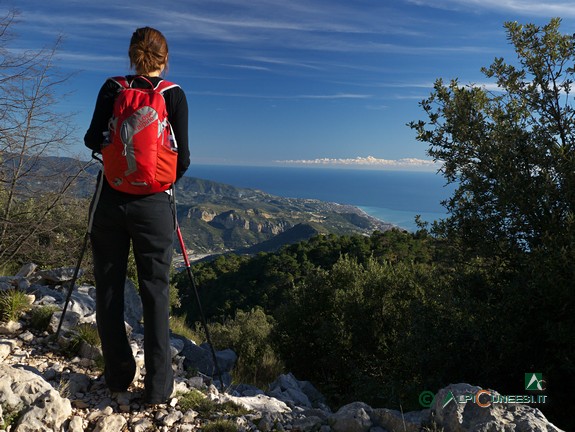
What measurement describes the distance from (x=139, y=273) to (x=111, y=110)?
4.53 feet

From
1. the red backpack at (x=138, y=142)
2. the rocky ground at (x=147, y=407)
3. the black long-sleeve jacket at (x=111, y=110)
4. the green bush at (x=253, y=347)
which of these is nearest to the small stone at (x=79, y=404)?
the rocky ground at (x=147, y=407)

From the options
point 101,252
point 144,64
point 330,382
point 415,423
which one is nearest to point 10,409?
point 101,252

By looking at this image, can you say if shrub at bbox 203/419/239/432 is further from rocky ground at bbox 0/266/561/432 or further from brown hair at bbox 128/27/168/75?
brown hair at bbox 128/27/168/75

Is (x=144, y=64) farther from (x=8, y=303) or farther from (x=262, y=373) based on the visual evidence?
(x=262, y=373)

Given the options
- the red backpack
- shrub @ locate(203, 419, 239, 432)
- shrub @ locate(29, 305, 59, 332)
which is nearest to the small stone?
shrub @ locate(203, 419, 239, 432)

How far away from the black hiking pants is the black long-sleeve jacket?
0.41 metres

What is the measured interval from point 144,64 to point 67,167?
5.67 m

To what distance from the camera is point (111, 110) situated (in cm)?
319

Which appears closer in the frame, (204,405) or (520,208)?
Answer: (204,405)

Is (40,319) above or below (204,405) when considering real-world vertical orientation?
above

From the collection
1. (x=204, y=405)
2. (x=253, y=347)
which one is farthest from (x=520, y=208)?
(x=253, y=347)

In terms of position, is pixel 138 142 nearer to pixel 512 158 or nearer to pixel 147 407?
pixel 147 407

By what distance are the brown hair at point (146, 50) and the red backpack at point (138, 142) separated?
24 centimetres

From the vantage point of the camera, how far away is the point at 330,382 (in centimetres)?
1142
